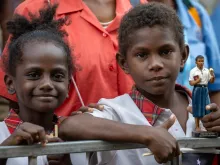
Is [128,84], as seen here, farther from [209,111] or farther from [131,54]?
[209,111]

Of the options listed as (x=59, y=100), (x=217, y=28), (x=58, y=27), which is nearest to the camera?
(x=59, y=100)

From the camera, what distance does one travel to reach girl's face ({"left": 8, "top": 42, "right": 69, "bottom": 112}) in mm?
3697

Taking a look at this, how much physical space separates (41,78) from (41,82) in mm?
35

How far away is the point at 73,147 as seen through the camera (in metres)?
3.08

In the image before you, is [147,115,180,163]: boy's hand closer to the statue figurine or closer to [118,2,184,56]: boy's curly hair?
the statue figurine

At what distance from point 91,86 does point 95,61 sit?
151mm

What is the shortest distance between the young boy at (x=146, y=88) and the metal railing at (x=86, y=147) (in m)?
0.17

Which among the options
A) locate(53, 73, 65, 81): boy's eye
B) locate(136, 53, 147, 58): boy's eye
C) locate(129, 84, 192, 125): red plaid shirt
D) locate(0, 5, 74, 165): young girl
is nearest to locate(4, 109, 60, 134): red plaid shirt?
locate(0, 5, 74, 165): young girl

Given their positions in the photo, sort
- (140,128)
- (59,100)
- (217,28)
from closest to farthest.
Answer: (140,128) → (59,100) → (217,28)

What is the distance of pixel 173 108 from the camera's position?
3.85 m

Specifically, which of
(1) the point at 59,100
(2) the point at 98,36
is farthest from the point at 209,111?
(2) the point at 98,36

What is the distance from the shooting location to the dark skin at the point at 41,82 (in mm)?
3701

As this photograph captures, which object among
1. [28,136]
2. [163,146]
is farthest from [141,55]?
[28,136]

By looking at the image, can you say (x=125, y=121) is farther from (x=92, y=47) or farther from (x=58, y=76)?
(x=92, y=47)
